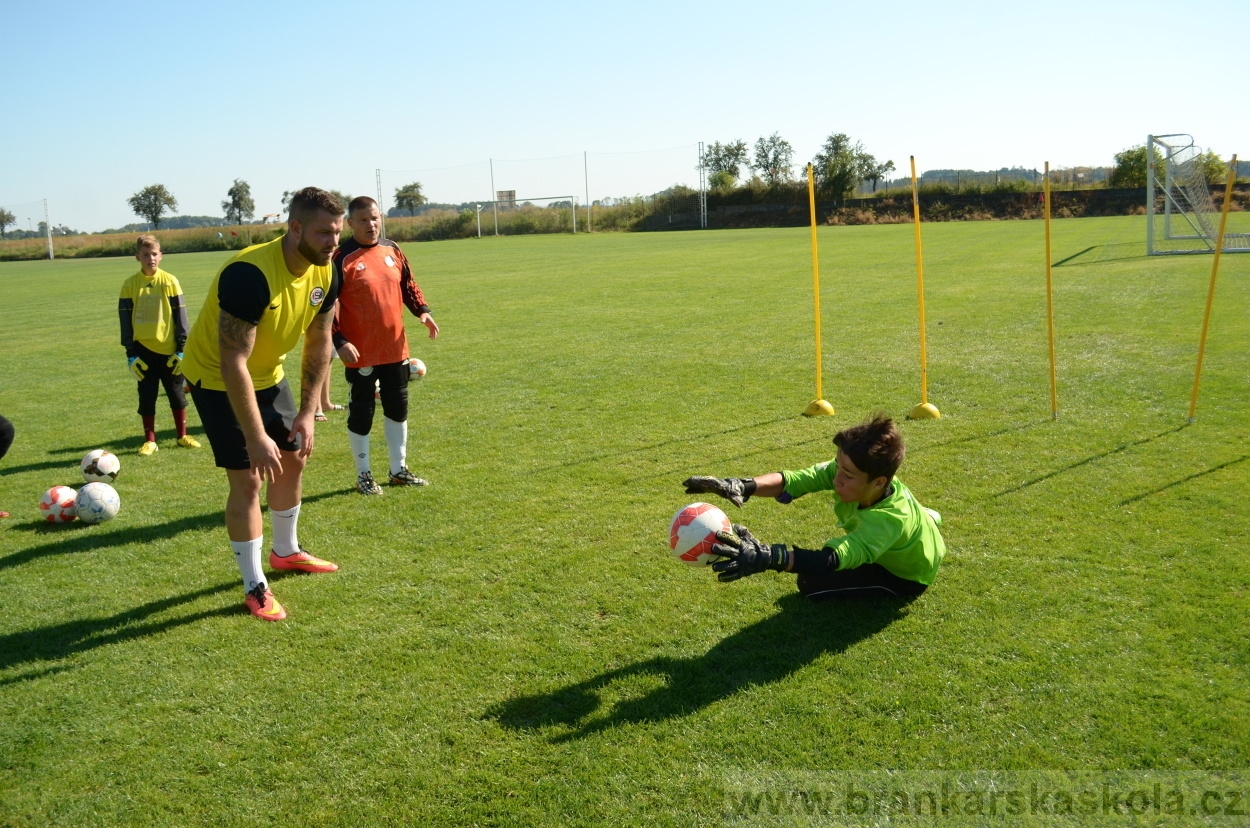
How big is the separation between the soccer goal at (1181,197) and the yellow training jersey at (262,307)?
24.2 metres

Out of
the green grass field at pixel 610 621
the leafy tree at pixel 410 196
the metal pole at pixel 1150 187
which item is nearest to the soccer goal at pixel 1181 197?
the metal pole at pixel 1150 187

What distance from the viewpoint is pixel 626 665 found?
4195mm

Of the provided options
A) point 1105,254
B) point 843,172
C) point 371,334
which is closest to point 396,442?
point 371,334

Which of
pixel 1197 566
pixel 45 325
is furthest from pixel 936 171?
pixel 1197 566

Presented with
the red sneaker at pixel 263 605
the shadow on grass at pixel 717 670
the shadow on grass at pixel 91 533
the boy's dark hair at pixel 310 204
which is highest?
the boy's dark hair at pixel 310 204

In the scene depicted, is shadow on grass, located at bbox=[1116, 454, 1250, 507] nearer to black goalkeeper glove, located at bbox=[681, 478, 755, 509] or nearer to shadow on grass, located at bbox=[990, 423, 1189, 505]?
shadow on grass, located at bbox=[990, 423, 1189, 505]

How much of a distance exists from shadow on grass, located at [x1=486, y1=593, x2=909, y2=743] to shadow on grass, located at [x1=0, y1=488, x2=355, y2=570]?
10.7ft

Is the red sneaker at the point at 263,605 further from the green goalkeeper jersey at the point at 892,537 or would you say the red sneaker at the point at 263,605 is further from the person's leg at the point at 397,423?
the green goalkeeper jersey at the point at 892,537

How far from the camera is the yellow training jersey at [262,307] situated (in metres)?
4.31

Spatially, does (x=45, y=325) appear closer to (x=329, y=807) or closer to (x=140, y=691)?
(x=140, y=691)

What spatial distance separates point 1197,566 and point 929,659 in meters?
2.02

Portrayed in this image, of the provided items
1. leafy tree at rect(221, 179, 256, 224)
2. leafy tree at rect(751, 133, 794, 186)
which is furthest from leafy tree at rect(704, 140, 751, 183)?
leafy tree at rect(221, 179, 256, 224)

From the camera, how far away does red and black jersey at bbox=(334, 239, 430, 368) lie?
6691 millimetres

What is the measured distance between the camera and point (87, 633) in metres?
4.73
